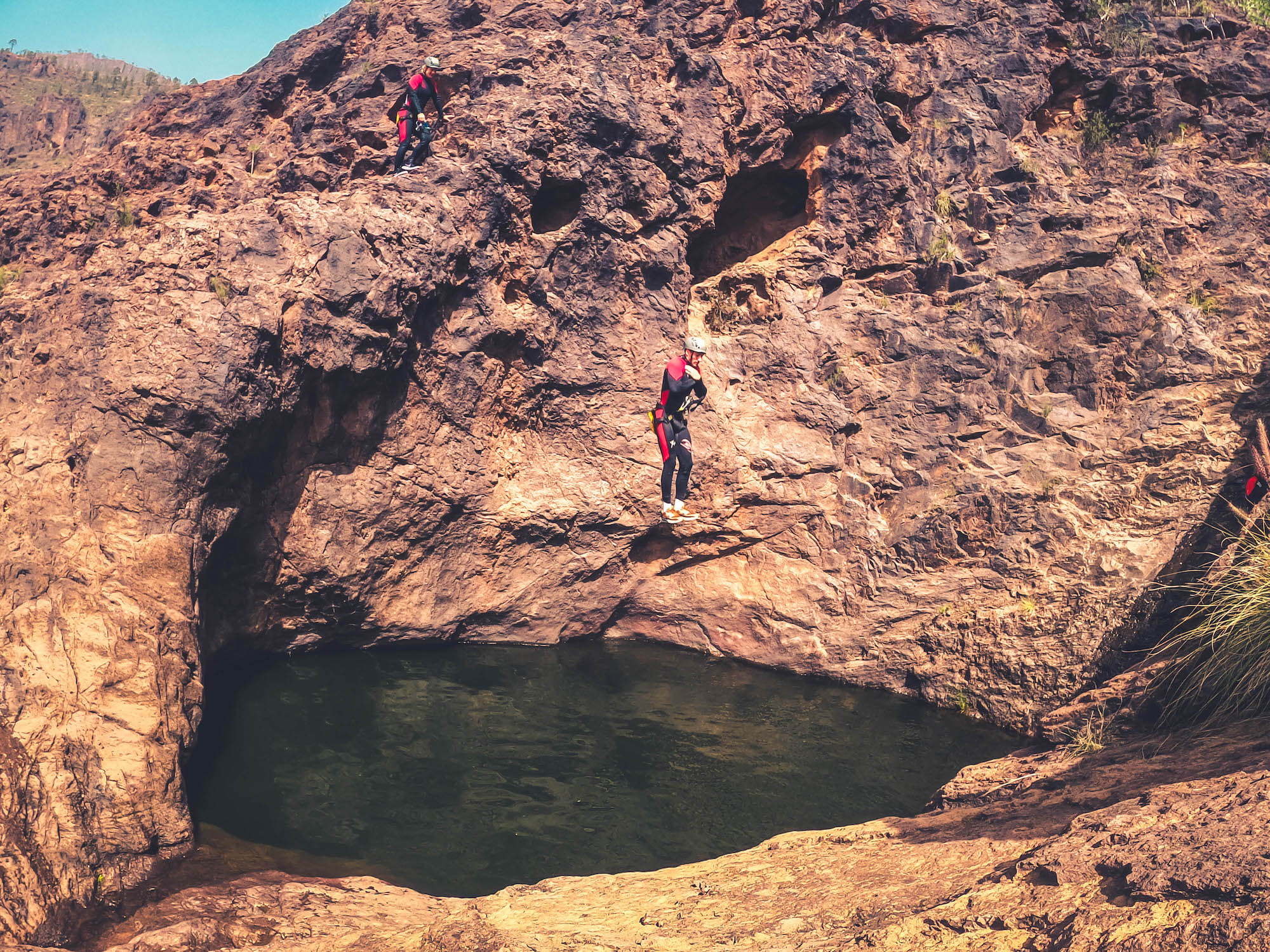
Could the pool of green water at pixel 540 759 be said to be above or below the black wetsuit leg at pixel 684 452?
below

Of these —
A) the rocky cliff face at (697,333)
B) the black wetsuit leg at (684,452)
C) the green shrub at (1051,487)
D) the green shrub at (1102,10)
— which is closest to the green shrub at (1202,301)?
the rocky cliff face at (697,333)

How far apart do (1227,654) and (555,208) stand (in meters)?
10.3

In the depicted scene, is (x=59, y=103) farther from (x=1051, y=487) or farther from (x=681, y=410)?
(x=1051, y=487)

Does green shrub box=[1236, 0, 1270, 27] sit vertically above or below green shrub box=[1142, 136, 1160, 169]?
above

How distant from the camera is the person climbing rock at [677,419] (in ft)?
37.7

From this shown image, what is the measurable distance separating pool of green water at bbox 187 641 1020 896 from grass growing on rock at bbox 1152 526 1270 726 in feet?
8.08

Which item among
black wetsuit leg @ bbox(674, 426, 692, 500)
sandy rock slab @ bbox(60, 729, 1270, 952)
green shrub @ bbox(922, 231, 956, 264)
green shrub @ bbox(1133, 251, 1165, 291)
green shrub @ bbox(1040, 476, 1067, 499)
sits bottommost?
sandy rock slab @ bbox(60, 729, 1270, 952)

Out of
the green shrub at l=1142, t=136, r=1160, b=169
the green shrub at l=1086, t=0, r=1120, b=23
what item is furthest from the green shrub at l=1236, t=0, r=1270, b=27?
the green shrub at l=1142, t=136, r=1160, b=169

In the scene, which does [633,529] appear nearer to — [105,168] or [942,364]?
[942,364]

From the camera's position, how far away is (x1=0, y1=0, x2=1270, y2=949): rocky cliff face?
10570mm

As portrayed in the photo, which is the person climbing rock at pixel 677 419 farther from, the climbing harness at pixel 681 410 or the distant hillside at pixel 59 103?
the distant hillside at pixel 59 103

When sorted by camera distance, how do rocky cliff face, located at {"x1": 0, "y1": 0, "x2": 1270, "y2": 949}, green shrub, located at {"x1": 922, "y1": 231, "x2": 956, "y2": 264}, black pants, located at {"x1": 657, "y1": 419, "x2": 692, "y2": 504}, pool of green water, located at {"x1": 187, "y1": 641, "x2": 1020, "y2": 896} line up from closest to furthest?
pool of green water, located at {"x1": 187, "y1": 641, "x2": 1020, "y2": 896} → rocky cliff face, located at {"x1": 0, "y1": 0, "x2": 1270, "y2": 949} → black pants, located at {"x1": 657, "y1": 419, "x2": 692, "y2": 504} → green shrub, located at {"x1": 922, "y1": 231, "x2": 956, "y2": 264}

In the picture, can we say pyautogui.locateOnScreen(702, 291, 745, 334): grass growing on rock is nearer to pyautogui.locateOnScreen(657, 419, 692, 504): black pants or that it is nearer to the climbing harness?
the climbing harness

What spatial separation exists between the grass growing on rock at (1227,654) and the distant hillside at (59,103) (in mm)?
34287
